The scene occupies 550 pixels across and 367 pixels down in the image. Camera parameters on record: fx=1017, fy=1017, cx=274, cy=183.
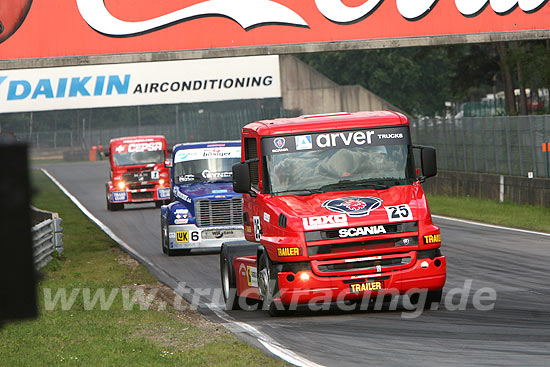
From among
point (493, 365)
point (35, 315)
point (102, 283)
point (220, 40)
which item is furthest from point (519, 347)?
point (220, 40)

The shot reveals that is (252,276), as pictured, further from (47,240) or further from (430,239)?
(47,240)

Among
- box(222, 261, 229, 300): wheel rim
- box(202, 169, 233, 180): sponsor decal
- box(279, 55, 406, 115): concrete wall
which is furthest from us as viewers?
box(279, 55, 406, 115): concrete wall

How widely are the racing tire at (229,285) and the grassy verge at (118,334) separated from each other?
0.50 metres

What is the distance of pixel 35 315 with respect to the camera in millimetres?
2023

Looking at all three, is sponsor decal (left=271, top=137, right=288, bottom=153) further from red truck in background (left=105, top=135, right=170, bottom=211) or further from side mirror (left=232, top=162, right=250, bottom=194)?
red truck in background (left=105, top=135, right=170, bottom=211)

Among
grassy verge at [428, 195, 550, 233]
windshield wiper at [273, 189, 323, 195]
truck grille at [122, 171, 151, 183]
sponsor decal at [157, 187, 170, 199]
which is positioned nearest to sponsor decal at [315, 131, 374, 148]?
windshield wiper at [273, 189, 323, 195]

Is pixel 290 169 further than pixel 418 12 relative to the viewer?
No

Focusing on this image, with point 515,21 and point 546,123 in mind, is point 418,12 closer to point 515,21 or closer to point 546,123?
point 515,21

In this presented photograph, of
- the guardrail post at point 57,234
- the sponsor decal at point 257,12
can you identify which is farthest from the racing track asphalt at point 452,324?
the sponsor decal at point 257,12

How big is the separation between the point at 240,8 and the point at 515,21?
20.5 feet

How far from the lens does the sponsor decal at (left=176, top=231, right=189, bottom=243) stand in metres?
19.4

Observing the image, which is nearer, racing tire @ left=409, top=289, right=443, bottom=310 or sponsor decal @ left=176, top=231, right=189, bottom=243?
racing tire @ left=409, top=289, right=443, bottom=310

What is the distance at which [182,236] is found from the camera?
63.8 ft

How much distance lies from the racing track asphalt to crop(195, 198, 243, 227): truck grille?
3.61 feet
